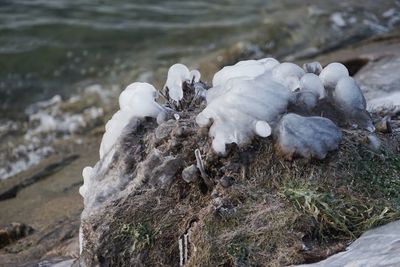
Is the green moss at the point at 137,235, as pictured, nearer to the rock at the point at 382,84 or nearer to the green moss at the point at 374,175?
the green moss at the point at 374,175

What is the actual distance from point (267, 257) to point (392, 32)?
5.67 metres

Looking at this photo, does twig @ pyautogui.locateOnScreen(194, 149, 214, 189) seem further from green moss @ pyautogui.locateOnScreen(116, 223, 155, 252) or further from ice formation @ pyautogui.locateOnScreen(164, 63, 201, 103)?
ice formation @ pyautogui.locateOnScreen(164, 63, 201, 103)

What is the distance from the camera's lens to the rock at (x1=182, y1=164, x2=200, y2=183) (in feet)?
9.35

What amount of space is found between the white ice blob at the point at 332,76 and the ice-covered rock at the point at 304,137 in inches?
12.8

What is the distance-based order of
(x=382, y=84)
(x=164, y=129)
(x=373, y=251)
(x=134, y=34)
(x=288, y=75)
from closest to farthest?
(x=373, y=251) < (x=164, y=129) < (x=288, y=75) < (x=382, y=84) < (x=134, y=34)

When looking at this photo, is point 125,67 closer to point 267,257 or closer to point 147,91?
point 147,91

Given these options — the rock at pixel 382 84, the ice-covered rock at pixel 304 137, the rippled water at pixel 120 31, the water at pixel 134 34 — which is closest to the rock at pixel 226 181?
the ice-covered rock at pixel 304 137

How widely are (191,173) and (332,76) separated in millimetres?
832

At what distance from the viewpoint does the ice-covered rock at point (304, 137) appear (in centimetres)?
281

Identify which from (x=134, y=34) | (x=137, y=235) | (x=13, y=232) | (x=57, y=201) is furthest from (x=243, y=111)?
(x=134, y=34)

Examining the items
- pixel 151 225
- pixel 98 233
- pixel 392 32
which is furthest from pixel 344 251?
pixel 392 32

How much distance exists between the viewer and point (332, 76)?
10.4 ft

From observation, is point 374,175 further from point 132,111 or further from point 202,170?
point 132,111

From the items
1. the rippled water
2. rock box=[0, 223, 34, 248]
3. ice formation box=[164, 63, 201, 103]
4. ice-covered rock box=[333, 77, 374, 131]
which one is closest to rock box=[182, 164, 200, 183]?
ice formation box=[164, 63, 201, 103]
